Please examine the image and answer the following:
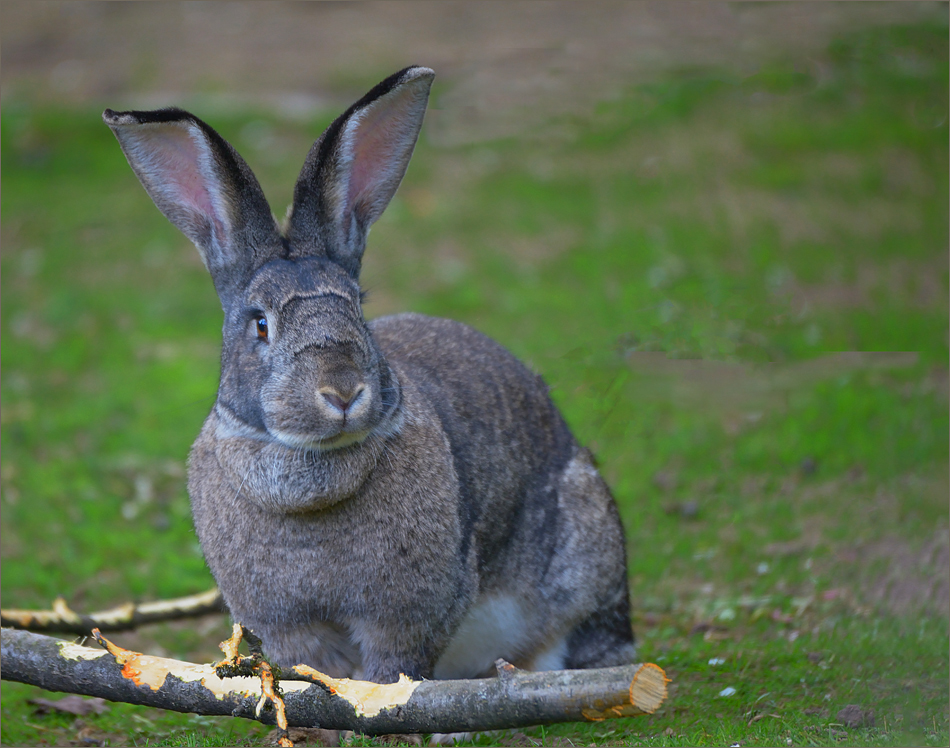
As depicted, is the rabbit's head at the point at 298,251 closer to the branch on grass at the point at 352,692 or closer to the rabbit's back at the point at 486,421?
the rabbit's back at the point at 486,421

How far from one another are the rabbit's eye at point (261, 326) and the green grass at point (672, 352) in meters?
0.91

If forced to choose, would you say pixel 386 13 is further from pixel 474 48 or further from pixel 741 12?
pixel 741 12

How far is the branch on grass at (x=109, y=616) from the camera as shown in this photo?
505cm

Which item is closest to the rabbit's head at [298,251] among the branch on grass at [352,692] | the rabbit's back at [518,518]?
the rabbit's back at [518,518]

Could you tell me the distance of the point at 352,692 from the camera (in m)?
3.81

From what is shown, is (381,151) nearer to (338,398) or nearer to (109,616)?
(338,398)

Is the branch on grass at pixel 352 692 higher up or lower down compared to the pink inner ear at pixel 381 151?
lower down

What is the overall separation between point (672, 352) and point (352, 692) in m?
5.25

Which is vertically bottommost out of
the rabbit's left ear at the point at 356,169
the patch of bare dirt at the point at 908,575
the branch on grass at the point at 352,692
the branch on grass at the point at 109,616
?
the patch of bare dirt at the point at 908,575

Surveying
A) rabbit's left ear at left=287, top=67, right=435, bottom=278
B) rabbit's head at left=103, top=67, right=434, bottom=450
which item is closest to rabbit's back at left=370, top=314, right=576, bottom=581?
rabbit's head at left=103, top=67, right=434, bottom=450

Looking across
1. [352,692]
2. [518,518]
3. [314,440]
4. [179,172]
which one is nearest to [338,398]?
[314,440]

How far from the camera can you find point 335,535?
13.4 feet

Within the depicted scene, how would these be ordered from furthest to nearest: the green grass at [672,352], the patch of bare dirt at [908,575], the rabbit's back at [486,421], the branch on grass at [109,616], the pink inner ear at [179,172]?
the patch of bare dirt at [908,575] → the green grass at [672,352] → the branch on grass at [109,616] → the rabbit's back at [486,421] → the pink inner ear at [179,172]

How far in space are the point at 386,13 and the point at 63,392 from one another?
34.7ft
